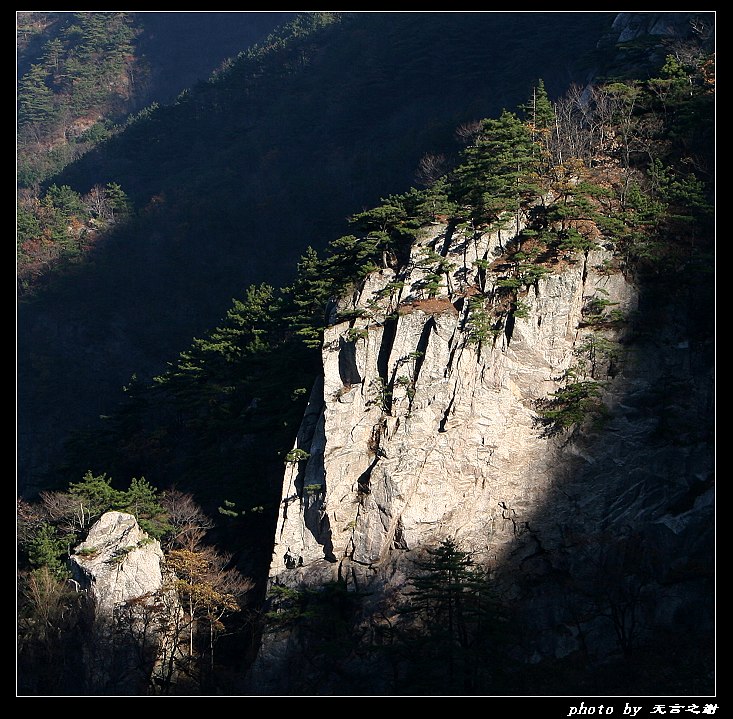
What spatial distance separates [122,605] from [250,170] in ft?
178

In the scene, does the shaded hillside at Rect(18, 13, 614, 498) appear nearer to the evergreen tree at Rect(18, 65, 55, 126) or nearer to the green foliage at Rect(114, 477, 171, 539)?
the evergreen tree at Rect(18, 65, 55, 126)

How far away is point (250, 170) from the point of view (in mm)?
87062

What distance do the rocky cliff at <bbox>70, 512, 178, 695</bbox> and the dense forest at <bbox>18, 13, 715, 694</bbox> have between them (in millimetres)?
708

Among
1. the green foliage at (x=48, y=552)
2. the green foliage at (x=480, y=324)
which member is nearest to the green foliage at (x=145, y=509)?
the green foliage at (x=48, y=552)

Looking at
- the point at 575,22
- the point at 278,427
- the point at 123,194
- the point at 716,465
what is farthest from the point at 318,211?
the point at 716,465

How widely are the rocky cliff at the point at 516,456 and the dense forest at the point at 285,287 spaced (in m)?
0.65

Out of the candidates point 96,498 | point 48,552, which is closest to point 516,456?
point 96,498

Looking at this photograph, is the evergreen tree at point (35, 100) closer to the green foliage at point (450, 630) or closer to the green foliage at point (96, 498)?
the green foliage at point (96, 498)

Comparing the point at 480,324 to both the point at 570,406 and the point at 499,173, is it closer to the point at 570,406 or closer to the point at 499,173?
the point at 570,406

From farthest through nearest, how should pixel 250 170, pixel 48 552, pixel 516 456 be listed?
pixel 250 170, pixel 48 552, pixel 516 456

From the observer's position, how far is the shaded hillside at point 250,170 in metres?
72.7

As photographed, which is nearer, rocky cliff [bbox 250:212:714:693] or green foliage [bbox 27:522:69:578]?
rocky cliff [bbox 250:212:714:693]

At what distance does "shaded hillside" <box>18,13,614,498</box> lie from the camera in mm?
72688

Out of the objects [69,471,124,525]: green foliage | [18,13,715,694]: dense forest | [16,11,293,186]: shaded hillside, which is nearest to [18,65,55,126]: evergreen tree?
[16,11,293,186]: shaded hillside
